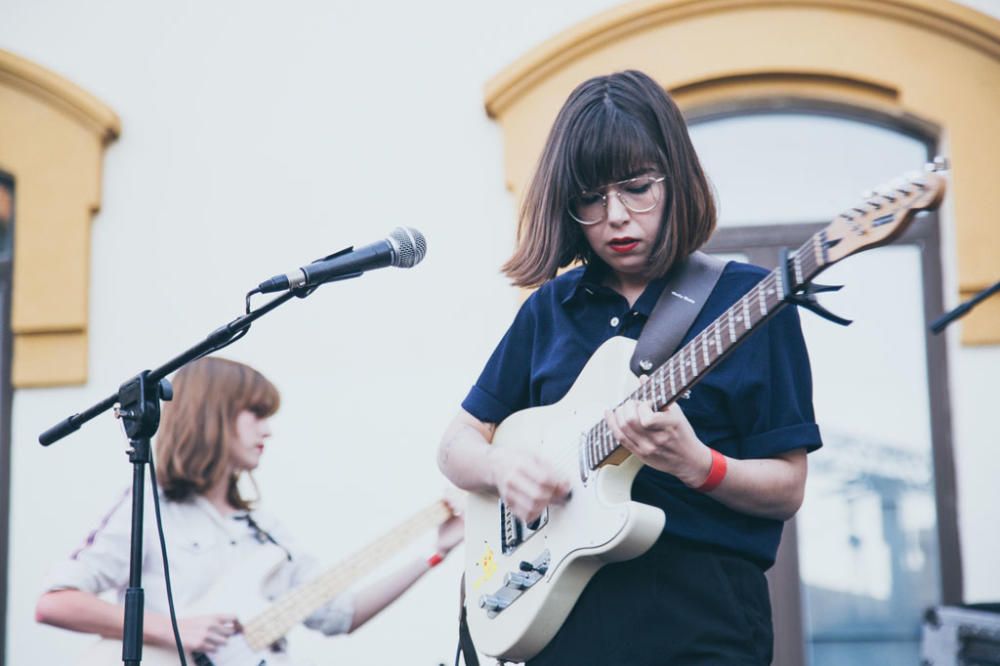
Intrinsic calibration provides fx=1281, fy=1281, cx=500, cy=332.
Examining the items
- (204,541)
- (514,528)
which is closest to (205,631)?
(204,541)

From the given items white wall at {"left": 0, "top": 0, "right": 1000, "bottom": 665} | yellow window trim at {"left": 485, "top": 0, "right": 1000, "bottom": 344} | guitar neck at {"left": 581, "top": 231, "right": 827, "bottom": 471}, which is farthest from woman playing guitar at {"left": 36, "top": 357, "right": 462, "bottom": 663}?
guitar neck at {"left": 581, "top": 231, "right": 827, "bottom": 471}

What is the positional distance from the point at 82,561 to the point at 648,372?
232cm

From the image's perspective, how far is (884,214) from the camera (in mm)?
1867

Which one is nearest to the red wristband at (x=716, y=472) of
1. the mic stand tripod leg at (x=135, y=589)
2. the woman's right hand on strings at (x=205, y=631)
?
the mic stand tripod leg at (x=135, y=589)

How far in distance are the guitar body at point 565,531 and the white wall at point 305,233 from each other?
75.5 inches

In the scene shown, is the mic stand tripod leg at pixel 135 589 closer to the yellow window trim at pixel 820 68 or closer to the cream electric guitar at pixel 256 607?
the cream electric guitar at pixel 256 607

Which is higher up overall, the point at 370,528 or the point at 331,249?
the point at 331,249

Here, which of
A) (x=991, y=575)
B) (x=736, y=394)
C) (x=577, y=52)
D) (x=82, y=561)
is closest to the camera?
(x=736, y=394)

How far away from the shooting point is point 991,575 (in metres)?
4.29

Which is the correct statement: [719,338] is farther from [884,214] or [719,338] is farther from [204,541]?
[204,541]

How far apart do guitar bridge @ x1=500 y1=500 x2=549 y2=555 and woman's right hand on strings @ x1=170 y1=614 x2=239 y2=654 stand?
1.50 meters

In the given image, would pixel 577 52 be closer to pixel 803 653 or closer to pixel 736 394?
pixel 803 653

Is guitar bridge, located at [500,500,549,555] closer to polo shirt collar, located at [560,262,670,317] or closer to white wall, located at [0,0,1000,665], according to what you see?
polo shirt collar, located at [560,262,670,317]

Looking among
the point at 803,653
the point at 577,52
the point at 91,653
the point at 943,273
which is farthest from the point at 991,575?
the point at 91,653
